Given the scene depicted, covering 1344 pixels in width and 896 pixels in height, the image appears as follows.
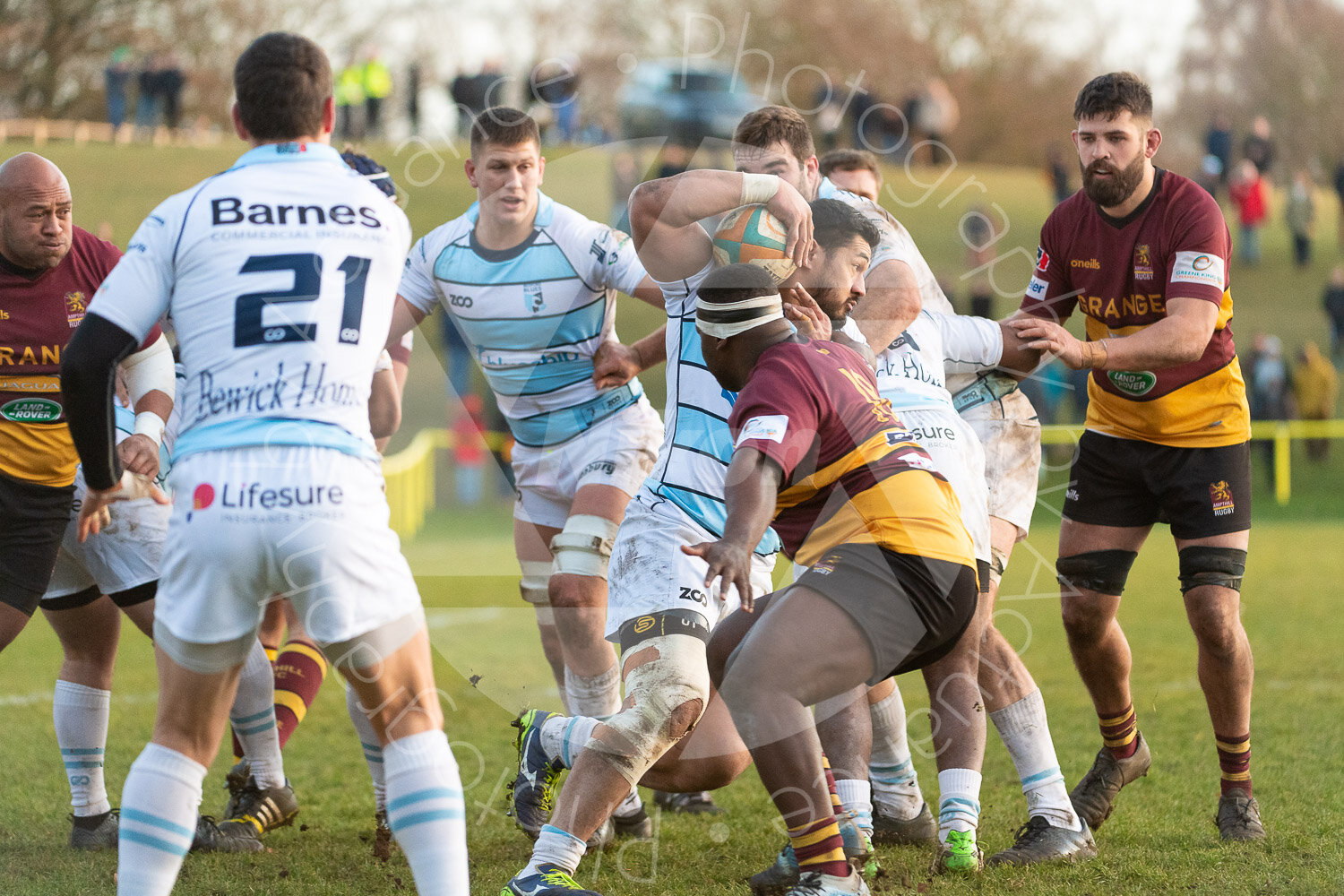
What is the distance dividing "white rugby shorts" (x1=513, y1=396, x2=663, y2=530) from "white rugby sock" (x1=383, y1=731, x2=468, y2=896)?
2.15m

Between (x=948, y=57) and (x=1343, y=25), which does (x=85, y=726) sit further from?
(x=1343, y=25)

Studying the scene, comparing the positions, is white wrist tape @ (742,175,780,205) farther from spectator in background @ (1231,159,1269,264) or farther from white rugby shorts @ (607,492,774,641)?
spectator in background @ (1231,159,1269,264)

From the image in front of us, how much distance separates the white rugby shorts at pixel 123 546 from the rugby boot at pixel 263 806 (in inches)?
36.2

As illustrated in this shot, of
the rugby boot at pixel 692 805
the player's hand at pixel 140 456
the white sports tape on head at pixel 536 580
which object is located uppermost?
the player's hand at pixel 140 456

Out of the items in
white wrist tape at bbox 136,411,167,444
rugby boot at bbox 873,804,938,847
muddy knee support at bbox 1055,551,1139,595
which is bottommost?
rugby boot at bbox 873,804,938,847

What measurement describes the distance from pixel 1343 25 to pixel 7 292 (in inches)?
1875

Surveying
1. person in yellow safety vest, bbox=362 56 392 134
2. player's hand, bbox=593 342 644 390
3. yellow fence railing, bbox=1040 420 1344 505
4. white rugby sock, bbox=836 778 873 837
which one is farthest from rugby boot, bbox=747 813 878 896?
person in yellow safety vest, bbox=362 56 392 134

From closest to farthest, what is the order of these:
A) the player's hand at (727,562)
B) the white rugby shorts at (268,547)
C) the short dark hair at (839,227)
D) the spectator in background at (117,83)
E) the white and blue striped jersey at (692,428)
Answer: the white rugby shorts at (268,547) < the player's hand at (727,562) < the short dark hair at (839,227) < the white and blue striped jersey at (692,428) < the spectator in background at (117,83)

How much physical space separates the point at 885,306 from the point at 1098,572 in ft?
5.27

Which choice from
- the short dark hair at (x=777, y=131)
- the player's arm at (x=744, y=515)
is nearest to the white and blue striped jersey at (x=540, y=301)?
the short dark hair at (x=777, y=131)

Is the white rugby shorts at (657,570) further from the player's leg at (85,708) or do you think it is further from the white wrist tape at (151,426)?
the player's leg at (85,708)

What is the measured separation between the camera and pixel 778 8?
3728 cm

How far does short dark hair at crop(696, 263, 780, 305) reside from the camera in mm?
3754

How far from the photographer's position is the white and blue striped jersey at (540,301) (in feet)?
17.9
